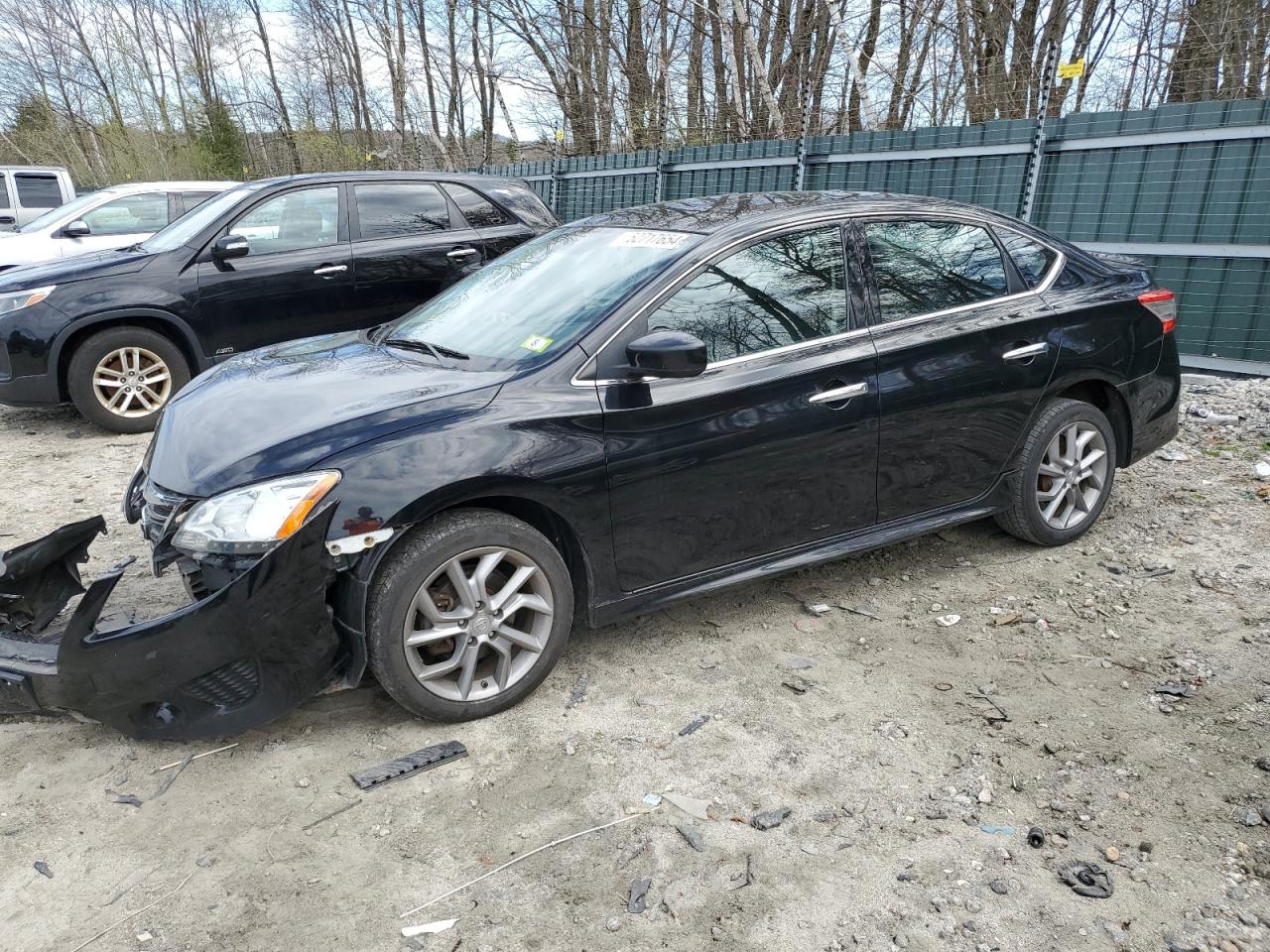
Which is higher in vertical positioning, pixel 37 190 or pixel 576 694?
pixel 37 190

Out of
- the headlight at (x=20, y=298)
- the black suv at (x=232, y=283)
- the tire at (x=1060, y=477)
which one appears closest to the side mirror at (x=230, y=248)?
the black suv at (x=232, y=283)

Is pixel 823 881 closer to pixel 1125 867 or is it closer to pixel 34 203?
pixel 1125 867

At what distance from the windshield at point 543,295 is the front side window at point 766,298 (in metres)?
0.18

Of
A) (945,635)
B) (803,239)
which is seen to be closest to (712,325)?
(803,239)

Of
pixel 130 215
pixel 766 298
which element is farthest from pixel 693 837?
pixel 130 215

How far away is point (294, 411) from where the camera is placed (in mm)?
3199

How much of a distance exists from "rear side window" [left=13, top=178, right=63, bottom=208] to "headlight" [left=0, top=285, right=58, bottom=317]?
1136 centimetres

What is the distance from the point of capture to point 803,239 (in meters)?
3.80

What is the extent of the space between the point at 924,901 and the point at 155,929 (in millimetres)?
1970

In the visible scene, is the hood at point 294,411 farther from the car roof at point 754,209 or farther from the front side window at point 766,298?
the car roof at point 754,209

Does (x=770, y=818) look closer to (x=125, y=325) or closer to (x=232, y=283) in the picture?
(x=232, y=283)

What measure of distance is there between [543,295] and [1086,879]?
2728 millimetres

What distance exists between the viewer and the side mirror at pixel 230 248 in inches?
264

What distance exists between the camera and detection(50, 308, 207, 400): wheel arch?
21.3 ft
